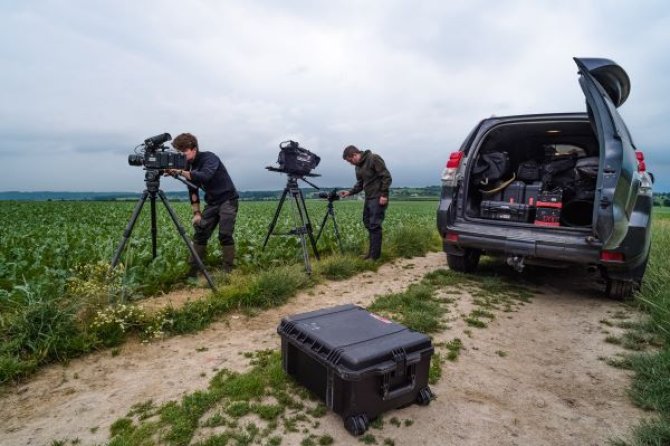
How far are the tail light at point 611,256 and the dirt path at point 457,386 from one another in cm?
59

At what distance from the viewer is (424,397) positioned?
7.59 ft

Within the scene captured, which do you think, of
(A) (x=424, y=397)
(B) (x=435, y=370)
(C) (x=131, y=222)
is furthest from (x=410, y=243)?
(A) (x=424, y=397)

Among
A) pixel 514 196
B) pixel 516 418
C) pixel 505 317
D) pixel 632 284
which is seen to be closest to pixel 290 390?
pixel 516 418

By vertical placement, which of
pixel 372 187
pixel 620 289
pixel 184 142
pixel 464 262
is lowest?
pixel 620 289

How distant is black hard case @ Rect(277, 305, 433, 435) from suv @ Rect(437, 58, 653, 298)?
2723mm

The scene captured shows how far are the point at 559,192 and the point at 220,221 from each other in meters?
4.60

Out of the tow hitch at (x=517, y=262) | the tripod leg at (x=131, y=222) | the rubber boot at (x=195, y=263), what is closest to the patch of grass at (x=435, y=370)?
the tow hitch at (x=517, y=262)

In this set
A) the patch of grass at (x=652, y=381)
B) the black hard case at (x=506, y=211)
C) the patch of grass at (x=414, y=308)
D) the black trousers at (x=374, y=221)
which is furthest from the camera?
the black trousers at (x=374, y=221)

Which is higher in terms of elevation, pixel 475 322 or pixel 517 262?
pixel 517 262

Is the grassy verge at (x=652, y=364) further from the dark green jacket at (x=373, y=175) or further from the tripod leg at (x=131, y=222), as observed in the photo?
the tripod leg at (x=131, y=222)

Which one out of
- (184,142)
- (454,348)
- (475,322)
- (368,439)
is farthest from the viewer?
(184,142)

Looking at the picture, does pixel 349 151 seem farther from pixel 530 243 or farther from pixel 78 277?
pixel 78 277

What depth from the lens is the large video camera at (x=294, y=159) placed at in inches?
208

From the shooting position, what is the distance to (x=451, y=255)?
556cm
